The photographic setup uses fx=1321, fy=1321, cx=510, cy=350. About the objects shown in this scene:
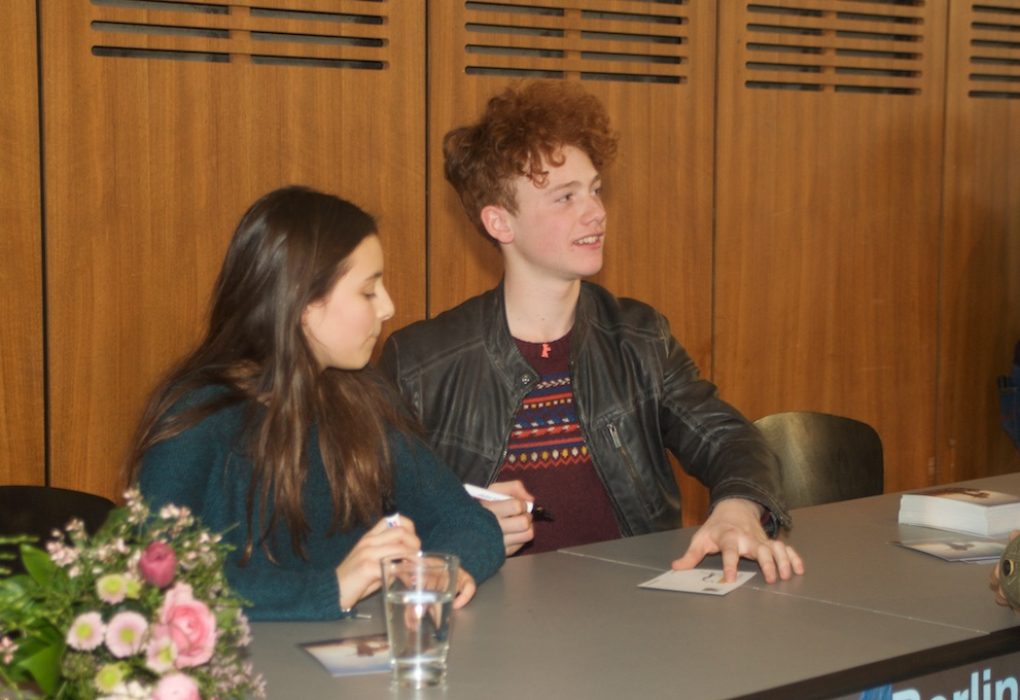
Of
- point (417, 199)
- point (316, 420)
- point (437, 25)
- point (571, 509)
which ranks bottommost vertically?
point (571, 509)

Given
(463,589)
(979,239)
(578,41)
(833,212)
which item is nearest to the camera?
(463,589)

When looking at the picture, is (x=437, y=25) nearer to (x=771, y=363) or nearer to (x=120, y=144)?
(x=120, y=144)

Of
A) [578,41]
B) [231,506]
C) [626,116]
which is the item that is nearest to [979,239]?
[626,116]

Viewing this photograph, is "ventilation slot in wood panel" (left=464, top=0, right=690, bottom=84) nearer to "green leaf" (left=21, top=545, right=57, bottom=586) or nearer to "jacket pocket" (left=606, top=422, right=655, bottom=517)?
"jacket pocket" (left=606, top=422, right=655, bottom=517)

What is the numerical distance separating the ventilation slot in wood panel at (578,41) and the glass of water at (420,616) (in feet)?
8.89

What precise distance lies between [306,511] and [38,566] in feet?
3.57

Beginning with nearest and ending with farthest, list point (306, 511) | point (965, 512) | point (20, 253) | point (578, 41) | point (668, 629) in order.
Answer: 1. point (668, 629)
2. point (306, 511)
3. point (965, 512)
4. point (20, 253)
5. point (578, 41)

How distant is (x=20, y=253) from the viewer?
134 inches

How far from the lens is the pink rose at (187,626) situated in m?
1.14

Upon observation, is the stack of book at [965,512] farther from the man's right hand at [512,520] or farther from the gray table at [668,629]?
the man's right hand at [512,520]

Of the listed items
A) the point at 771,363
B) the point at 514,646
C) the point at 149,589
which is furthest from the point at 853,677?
the point at 771,363

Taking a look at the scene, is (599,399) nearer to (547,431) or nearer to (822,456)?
(547,431)

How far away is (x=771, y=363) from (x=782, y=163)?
72 centimetres

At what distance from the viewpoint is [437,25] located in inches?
158
